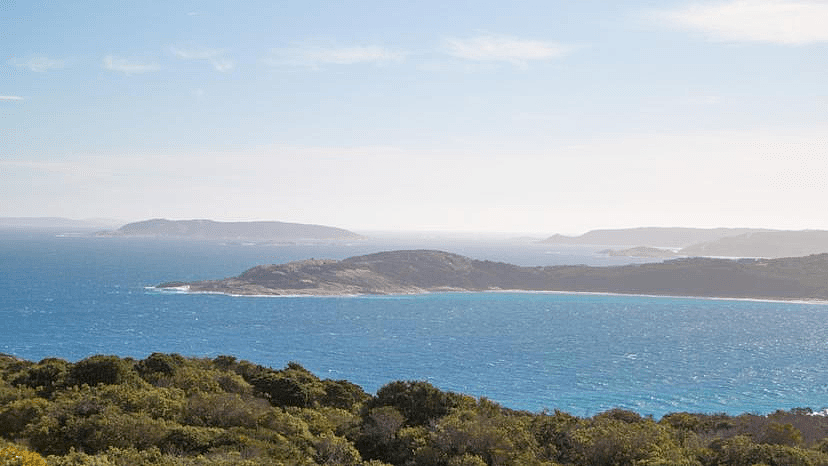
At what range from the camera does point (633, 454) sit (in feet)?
94.6

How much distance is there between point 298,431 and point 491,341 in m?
91.0

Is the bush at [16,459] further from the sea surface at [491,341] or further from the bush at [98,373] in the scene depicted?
the sea surface at [491,341]

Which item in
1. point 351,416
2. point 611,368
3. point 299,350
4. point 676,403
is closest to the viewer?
point 351,416

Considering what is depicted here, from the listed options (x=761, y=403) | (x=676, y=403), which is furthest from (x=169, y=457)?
(x=761, y=403)

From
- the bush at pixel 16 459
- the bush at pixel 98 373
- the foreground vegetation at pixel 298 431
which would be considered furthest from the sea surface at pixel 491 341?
the bush at pixel 16 459

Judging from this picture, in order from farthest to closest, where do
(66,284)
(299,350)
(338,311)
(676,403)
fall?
(66,284), (338,311), (299,350), (676,403)

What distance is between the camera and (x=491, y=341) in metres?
119

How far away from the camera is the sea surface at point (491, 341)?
274 feet

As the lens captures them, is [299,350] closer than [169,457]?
No

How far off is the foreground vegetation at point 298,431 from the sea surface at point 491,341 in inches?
1478

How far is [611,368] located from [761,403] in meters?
23.9

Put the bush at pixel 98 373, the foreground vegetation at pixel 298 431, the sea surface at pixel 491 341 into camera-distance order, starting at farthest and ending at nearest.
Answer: the sea surface at pixel 491 341
the bush at pixel 98 373
the foreground vegetation at pixel 298 431

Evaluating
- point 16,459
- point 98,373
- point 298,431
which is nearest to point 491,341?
point 98,373

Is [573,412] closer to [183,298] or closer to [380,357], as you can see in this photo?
[380,357]
